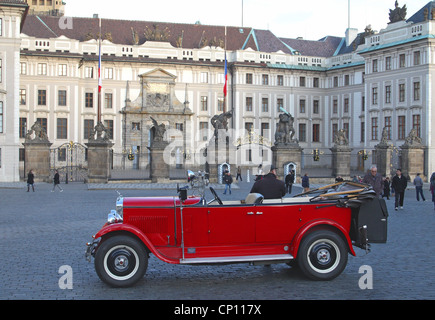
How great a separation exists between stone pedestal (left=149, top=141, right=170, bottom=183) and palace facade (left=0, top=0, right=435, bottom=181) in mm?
19287

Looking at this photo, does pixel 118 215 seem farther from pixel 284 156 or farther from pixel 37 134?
pixel 37 134

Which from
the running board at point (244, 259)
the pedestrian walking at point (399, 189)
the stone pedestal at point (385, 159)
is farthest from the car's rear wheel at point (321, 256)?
the stone pedestal at point (385, 159)

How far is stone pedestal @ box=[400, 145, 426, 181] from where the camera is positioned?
37.6 meters

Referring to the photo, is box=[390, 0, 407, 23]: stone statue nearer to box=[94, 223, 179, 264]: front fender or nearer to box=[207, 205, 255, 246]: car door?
box=[207, 205, 255, 246]: car door

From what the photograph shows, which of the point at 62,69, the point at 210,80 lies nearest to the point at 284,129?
the point at 210,80

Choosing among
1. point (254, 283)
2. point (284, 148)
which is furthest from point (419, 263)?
point (284, 148)

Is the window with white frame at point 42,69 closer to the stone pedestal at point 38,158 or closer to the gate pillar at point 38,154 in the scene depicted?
the gate pillar at point 38,154

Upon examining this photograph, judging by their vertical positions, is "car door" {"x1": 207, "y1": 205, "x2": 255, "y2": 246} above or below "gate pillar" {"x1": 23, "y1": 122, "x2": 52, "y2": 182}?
below

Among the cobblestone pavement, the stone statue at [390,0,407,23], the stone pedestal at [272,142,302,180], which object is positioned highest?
the stone statue at [390,0,407,23]

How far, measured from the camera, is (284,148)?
35.8 meters

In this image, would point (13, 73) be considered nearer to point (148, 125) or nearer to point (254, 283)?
point (148, 125)

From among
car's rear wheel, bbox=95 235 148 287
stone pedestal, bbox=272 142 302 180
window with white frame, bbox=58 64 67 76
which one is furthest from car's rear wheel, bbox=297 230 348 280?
window with white frame, bbox=58 64 67 76

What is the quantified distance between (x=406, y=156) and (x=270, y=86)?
92.0 ft

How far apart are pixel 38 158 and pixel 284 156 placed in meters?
15.4
